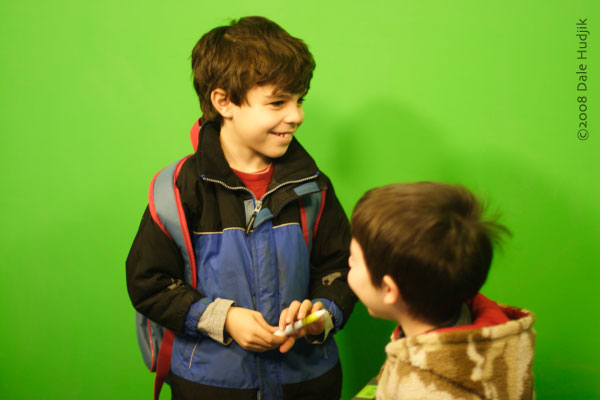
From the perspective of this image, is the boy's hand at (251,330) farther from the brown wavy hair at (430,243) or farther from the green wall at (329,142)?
the green wall at (329,142)

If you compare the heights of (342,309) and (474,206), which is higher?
(474,206)

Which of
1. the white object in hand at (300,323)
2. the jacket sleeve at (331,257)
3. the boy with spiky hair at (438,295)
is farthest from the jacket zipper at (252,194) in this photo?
the boy with spiky hair at (438,295)

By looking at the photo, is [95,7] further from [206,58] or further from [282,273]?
[282,273]

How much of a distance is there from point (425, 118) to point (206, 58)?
61cm

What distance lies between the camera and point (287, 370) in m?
1.18

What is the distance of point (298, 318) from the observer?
42.8 inches

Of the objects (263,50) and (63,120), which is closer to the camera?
(263,50)

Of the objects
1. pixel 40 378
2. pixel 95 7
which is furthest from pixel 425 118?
pixel 40 378

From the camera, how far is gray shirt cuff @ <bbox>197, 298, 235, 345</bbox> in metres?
1.10

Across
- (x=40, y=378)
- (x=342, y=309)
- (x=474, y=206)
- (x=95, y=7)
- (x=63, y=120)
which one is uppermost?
(x=95, y=7)

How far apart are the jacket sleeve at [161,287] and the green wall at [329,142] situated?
576 millimetres

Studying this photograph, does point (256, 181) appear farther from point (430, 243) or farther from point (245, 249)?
point (430, 243)

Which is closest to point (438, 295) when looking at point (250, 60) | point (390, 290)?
point (390, 290)

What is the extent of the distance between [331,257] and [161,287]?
38 cm
